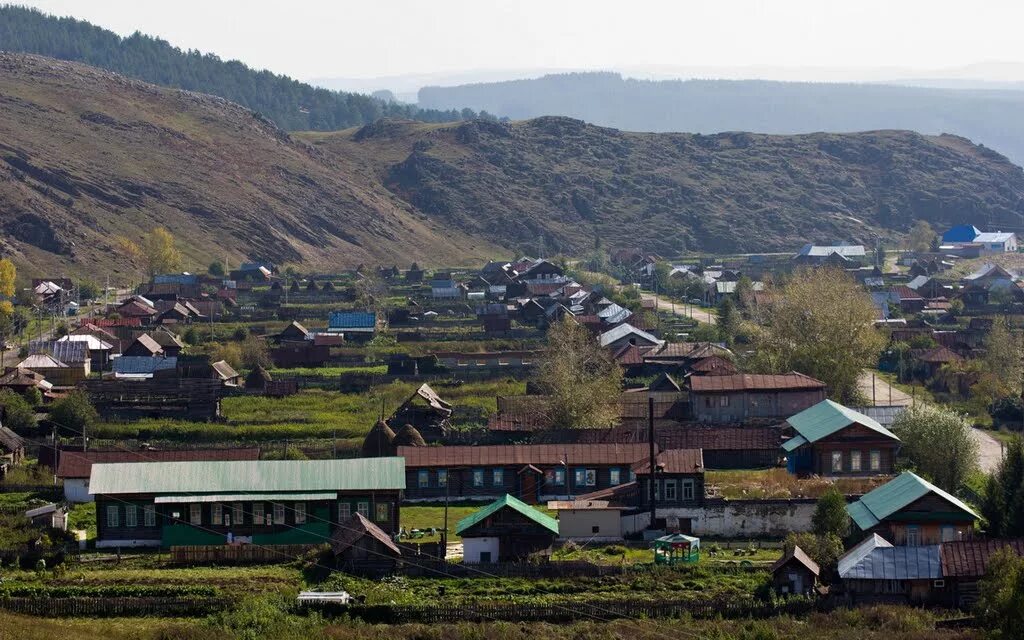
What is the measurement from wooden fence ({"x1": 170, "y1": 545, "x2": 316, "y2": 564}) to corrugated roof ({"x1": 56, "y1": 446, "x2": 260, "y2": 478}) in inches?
300

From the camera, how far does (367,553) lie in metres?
37.0

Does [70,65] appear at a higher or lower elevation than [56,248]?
higher

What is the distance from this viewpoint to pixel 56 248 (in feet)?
364

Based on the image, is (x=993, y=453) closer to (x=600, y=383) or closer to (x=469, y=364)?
(x=600, y=383)

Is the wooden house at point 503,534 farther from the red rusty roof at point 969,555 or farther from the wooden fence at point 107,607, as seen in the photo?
the red rusty roof at point 969,555

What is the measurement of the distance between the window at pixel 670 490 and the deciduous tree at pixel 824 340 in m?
18.9

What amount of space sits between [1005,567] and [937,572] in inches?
106

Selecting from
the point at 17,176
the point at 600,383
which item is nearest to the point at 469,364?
the point at 600,383

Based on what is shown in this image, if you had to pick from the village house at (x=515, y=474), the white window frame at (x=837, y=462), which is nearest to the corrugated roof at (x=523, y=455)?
the village house at (x=515, y=474)

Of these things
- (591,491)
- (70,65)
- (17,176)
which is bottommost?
(591,491)

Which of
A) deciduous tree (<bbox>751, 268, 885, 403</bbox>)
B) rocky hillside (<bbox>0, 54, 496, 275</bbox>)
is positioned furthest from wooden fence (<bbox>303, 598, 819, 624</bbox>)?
rocky hillside (<bbox>0, 54, 496, 275</bbox>)

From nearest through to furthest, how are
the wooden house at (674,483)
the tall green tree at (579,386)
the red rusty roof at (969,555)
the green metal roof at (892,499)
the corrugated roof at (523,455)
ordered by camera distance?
the red rusty roof at (969,555), the green metal roof at (892,499), the wooden house at (674,483), the corrugated roof at (523,455), the tall green tree at (579,386)

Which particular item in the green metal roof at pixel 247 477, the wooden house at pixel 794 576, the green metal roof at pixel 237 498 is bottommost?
the wooden house at pixel 794 576

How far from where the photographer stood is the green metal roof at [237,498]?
40531 mm
